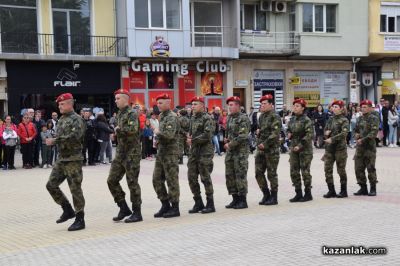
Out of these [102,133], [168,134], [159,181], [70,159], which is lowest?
[159,181]

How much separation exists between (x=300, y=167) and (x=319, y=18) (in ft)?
70.6

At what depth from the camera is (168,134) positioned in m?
9.01

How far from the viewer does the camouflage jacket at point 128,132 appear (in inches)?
340

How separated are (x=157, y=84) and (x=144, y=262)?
21.3 m

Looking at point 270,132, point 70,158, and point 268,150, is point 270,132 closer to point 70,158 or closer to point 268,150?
point 268,150

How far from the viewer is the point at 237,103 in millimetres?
9992

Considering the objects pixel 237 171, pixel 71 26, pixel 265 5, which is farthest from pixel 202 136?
pixel 265 5

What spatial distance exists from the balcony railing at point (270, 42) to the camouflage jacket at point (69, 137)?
20982mm

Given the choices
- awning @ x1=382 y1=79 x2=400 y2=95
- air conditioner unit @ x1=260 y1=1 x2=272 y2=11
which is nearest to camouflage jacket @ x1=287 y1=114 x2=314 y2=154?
air conditioner unit @ x1=260 y1=1 x2=272 y2=11

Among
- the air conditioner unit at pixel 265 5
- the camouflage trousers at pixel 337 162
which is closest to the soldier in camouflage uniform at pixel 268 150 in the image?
the camouflage trousers at pixel 337 162

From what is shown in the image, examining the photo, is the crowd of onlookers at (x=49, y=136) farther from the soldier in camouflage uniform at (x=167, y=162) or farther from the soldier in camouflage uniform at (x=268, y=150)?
the soldier in camouflage uniform at (x=167, y=162)

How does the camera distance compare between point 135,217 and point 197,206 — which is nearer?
point 135,217

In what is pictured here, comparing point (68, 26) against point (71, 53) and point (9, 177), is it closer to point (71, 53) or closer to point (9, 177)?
point (71, 53)

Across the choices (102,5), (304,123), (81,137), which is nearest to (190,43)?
(102,5)
